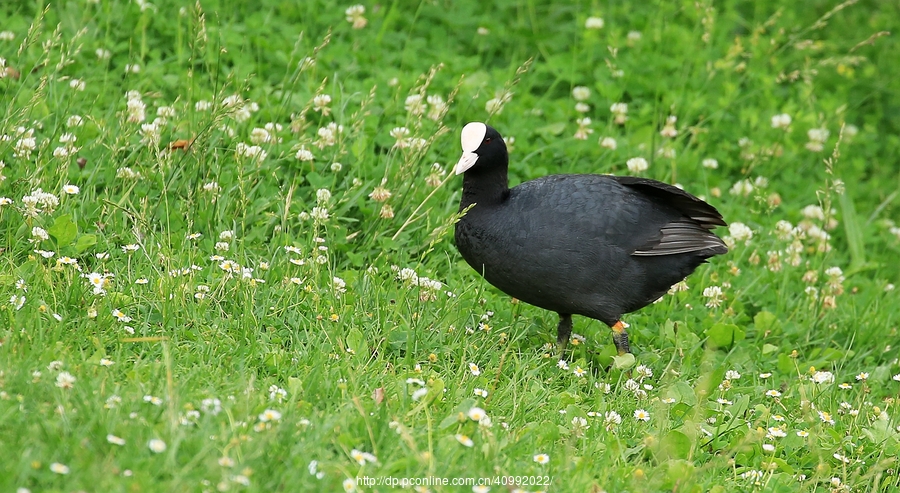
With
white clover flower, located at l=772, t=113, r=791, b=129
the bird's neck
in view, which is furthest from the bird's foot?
white clover flower, located at l=772, t=113, r=791, b=129

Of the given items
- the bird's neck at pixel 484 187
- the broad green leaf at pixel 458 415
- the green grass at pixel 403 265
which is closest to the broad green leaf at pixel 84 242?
the green grass at pixel 403 265

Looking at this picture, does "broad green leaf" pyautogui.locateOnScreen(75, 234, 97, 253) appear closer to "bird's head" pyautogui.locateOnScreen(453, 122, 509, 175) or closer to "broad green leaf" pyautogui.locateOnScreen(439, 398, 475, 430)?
"bird's head" pyautogui.locateOnScreen(453, 122, 509, 175)

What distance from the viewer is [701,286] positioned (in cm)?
545

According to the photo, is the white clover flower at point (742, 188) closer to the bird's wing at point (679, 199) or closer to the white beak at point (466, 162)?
the bird's wing at point (679, 199)

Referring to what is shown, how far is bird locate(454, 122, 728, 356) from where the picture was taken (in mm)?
4422

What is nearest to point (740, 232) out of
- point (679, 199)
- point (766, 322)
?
point (766, 322)

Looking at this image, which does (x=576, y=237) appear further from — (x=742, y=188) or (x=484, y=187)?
(x=742, y=188)

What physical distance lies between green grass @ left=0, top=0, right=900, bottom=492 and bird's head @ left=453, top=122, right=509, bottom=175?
0.30 m

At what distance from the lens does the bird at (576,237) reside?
4.42 metres

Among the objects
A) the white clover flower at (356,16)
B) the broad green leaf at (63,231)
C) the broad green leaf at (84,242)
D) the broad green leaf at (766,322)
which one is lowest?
the broad green leaf at (766,322)

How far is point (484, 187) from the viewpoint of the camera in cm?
465

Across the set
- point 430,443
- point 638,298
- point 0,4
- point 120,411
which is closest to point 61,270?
point 120,411

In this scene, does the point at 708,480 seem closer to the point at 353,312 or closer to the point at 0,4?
the point at 353,312

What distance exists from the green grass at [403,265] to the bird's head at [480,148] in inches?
11.6
